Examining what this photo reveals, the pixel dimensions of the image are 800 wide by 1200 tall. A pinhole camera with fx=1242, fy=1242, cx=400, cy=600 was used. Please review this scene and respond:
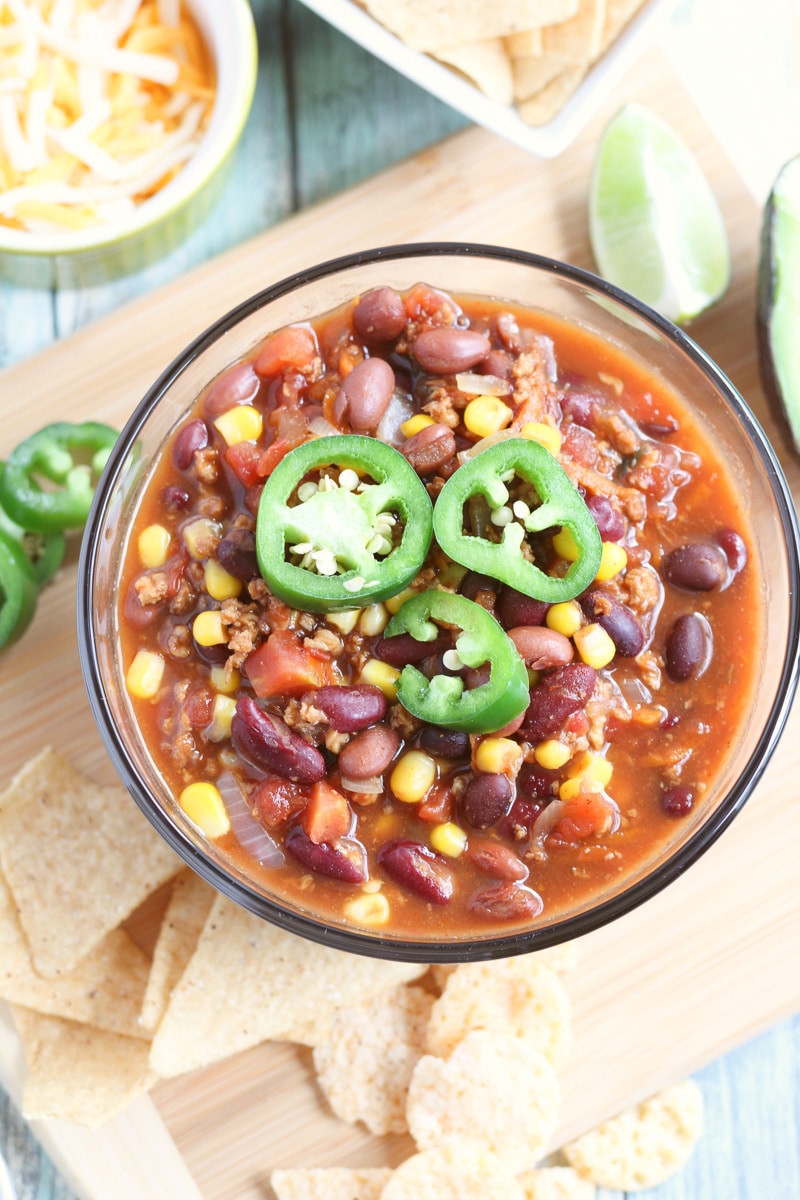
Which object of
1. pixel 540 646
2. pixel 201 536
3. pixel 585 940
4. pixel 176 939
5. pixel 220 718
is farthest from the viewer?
pixel 585 940

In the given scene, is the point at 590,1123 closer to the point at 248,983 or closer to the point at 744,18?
the point at 248,983

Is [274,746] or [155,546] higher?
[155,546]

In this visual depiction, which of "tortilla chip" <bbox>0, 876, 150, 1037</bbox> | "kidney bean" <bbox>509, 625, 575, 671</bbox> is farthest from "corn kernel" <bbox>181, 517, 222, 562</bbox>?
"tortilla chip" <bbox>0, 876, 150, 1037</bbox>

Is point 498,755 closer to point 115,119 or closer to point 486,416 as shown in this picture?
point 486,416

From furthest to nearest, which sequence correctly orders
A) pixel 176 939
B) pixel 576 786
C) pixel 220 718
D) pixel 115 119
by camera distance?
pixel 115 119
pixel 176 939
pixel 220 718
pixel 576 786

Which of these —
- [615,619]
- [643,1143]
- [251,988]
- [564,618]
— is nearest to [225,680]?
[564,618]

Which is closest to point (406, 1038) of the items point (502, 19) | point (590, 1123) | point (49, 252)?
point (590, 1123)

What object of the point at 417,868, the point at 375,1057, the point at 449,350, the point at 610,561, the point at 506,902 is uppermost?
the point at 449,350
